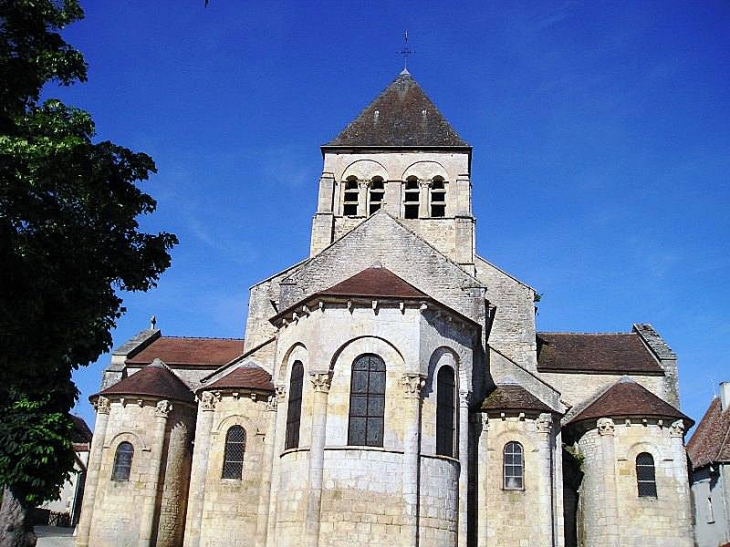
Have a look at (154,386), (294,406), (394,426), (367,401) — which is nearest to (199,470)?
(294,406)

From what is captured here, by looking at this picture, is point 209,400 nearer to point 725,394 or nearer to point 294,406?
point 294,406

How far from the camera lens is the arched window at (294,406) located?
20475 millimetres

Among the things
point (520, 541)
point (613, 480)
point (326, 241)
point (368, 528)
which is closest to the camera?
point (368, 528)

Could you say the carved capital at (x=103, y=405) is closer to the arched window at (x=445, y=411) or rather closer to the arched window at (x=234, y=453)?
the arched window at (x=234, y=453)

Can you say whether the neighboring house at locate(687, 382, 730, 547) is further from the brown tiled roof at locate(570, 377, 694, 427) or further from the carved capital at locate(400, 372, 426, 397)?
the carved capital at locate(400, 372, 426, 397)

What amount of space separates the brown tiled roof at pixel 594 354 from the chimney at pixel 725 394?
5025mm

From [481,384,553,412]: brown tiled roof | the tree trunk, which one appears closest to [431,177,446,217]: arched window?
[481,384,553,412]: brown tiled roof

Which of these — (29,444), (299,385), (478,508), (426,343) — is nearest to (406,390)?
(426,343)

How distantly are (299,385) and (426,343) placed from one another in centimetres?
384

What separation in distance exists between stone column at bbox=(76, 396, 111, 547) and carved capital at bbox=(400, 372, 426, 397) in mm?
12076

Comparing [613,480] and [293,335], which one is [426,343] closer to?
[293,335]

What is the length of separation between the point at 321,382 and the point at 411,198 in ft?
49.0

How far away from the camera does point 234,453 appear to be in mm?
23047

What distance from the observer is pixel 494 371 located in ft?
80.1
